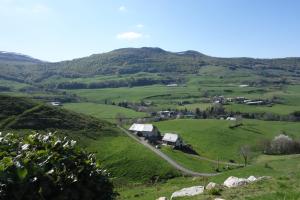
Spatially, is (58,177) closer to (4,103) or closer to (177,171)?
(177,171)

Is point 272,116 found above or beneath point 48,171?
beneath

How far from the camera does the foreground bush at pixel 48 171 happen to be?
10180mm

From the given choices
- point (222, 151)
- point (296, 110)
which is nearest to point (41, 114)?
point (222, 151)

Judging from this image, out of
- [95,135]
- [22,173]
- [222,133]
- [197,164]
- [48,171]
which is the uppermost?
[22,173]

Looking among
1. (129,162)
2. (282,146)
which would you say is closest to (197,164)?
(129,162)

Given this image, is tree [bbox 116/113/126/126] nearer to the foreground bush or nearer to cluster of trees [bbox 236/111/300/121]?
cluster of trees [bbox 236/111/300/121]

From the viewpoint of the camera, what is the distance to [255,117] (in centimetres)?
18838

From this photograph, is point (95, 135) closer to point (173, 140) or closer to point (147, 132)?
point (173, 140)

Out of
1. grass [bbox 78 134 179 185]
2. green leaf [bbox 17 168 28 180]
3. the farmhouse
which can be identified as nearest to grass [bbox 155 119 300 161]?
the farmhouse

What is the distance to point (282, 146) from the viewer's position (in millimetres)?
118500

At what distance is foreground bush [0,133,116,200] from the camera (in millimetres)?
10180

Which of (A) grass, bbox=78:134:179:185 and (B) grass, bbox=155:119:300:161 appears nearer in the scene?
(A) grass, bbox=78:134:179:185

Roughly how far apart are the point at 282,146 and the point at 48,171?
382 ft

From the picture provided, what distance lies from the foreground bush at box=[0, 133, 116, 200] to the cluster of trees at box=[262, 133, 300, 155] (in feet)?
374
